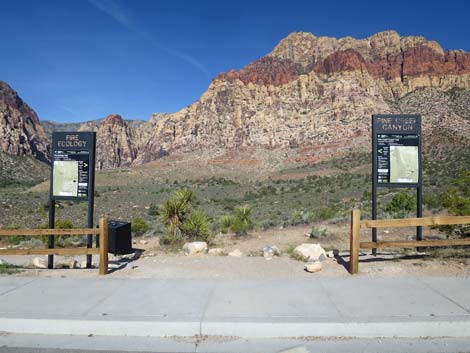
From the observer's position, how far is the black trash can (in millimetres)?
10891

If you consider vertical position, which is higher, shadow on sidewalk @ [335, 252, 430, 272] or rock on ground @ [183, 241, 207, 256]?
shadow on sidewalk @ [335, 252, 430, 272]

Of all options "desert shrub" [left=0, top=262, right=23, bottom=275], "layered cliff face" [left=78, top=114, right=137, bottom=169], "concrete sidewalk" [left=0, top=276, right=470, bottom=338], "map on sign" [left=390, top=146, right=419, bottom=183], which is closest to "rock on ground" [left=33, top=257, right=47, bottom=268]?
"desert shrub" [left=0, top=262, right=23, bottom=275]

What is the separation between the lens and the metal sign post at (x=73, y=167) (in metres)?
9.40

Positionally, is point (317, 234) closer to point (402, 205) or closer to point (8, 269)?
point (402, 205)

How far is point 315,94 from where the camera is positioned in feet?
352

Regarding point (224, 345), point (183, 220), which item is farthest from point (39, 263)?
point (224, 345)

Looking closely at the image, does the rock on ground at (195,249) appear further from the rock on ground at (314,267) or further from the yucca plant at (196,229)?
the rock on ground at (314,267)

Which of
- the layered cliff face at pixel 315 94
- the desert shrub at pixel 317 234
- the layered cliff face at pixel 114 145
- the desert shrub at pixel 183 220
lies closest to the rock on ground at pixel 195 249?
the desert shrub at pixel 183 220

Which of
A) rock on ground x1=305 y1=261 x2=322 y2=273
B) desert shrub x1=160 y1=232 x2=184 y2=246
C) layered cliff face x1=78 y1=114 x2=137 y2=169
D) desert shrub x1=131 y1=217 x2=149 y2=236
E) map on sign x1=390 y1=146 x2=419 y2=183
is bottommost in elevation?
desert shrub x1=131 y1=217 x2=149 y2=236

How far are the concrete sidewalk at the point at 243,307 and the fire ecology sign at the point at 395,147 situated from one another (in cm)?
304

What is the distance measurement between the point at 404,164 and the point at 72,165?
8385 mm

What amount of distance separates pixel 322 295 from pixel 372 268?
2323 mm

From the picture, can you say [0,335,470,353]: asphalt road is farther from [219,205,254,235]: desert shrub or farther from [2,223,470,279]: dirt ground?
[219,205,254,235]: desert shrub

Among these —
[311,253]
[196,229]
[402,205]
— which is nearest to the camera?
[311,253]
